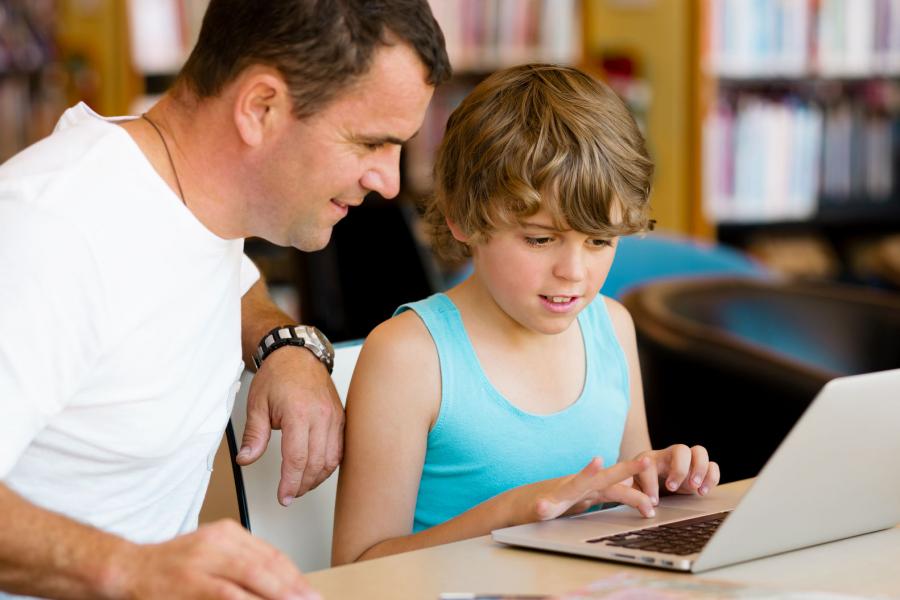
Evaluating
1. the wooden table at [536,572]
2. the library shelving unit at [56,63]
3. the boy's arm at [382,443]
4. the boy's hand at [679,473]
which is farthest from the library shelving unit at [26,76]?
the wooden table at [536,572]

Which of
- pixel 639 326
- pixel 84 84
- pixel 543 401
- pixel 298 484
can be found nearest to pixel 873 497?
pixel 543 401

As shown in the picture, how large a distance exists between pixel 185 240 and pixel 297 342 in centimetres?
23

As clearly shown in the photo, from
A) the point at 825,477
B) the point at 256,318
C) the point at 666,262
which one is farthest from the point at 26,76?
the point at 825,477

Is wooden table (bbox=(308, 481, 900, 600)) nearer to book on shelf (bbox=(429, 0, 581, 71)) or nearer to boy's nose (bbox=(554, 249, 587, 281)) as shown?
boy's nose (bbox=(554, 249, 587, 281))

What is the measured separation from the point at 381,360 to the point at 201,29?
400 mm

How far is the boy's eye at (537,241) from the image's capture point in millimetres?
1375

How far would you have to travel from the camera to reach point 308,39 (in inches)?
45.5

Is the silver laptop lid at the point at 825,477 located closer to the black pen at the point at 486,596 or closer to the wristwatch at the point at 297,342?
the black pen at the point at 486,596

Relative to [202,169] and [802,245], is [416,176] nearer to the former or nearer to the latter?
[802,245]

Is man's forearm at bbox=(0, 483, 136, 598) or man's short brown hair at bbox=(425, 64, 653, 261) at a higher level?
man's short brown hair at bbox=(425, 64, 653, 261)

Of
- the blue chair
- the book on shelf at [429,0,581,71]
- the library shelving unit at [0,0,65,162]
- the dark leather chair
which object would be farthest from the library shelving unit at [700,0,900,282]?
the library shelving unit at [0,0,65,162]

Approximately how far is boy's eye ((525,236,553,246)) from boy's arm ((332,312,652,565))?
16 cm

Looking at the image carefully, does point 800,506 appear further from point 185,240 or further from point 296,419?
point 185,240

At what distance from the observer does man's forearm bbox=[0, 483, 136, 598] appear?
87 cm
